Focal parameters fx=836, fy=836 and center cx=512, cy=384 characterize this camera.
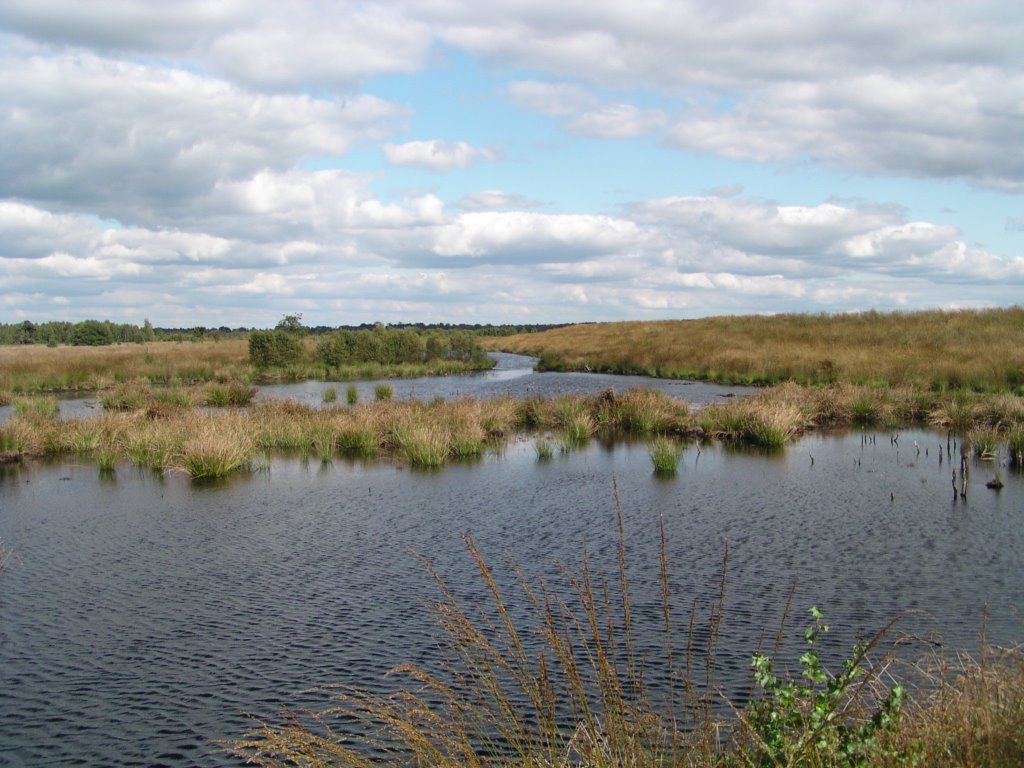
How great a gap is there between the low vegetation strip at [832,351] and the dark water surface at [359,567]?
15.4 meters

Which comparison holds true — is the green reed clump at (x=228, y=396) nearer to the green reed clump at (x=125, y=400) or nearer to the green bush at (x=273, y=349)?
the green reed clump at (x=125, y=400)

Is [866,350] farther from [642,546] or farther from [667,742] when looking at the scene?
[667,742]

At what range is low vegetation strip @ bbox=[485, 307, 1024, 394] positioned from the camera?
109 ft

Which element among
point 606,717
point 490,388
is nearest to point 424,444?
point 606,717

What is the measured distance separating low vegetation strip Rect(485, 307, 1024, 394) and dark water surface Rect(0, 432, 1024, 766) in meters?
15.4

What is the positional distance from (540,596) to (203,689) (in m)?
3.96

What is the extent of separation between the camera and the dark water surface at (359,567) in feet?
25.7

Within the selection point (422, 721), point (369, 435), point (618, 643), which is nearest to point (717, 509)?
point (618, 643)

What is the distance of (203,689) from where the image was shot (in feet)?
25.8

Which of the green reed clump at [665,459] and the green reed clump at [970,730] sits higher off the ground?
the green reed clump at [970,730]

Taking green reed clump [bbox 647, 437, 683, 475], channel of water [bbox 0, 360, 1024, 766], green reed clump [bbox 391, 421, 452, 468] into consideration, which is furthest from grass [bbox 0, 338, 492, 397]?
green reed clump [bbox 647, 437, 683, 475]

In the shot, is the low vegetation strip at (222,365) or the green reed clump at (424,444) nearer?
the green reed clump at (424,444)

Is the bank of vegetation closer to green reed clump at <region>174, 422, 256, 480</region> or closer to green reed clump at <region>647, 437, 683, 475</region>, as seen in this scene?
green reed clump at <region>174, 422, 256, 480</region>

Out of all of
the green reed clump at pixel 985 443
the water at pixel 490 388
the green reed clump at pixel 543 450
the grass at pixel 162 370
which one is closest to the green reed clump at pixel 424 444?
the green reed clump at pixel 543 450
